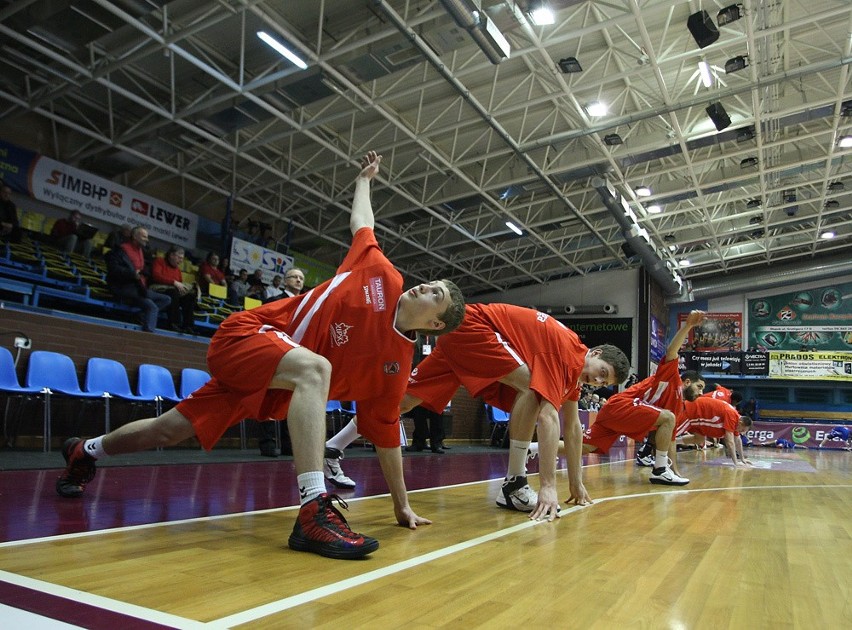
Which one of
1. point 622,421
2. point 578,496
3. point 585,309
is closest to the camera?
point 578,496

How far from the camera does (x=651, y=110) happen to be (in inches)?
511

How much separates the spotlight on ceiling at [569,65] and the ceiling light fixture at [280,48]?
175 inches

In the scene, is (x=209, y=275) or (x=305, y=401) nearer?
(x=305, y=401)

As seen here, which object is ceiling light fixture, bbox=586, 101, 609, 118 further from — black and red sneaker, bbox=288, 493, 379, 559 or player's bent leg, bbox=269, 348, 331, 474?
black and red sneaker, bbox=288, 493, 379, 559

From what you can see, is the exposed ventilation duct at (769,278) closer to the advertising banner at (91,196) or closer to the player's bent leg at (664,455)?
the advertising banner at (91,196)

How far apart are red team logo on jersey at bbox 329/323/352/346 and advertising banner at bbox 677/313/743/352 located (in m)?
27.1

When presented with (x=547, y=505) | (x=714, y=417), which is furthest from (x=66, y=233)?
(x=547, y=505)

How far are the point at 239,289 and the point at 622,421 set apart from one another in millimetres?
9190

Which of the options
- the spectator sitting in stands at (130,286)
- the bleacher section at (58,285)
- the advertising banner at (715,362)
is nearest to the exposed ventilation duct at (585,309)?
the advertising banner at (715,362)

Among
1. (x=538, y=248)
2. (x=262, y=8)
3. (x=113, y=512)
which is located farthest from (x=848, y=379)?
(x=113, y=512)

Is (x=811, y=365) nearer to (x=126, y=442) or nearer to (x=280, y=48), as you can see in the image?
(x=280, y=48)

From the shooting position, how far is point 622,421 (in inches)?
237

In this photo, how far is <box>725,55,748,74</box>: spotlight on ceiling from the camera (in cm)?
1135

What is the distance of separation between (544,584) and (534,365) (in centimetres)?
171
